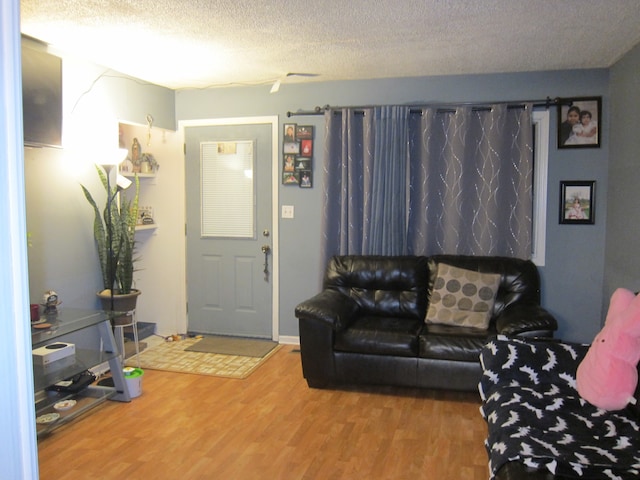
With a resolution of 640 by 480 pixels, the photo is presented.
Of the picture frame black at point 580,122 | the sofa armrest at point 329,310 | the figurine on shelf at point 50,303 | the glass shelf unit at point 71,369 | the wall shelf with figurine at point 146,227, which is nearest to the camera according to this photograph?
the glass shelf unit at point 71,369

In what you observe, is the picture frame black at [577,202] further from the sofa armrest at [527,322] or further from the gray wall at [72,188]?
the gray wall at [72,188]

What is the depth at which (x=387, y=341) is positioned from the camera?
142 inches

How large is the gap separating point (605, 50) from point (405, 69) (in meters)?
1.41

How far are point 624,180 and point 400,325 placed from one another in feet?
6.26

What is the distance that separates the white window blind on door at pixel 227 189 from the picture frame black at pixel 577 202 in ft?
8.78

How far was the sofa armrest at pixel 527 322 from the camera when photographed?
3.36 metres

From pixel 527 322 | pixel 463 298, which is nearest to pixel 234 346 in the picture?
pixel 463 298

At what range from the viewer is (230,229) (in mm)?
5016

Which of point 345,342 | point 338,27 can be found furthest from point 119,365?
point 338,27

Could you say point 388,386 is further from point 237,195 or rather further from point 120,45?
point 120,45

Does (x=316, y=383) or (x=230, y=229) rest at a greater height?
(x=230, y=229)

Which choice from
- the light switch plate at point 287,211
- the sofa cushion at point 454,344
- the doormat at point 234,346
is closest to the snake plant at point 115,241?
the doormat at point 234,346

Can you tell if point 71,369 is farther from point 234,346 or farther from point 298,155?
point 298,155

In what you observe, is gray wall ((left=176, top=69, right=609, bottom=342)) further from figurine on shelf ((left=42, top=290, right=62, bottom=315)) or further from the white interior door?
figurine on shelf ((left=42, top=290, right=62, bottom=315))
